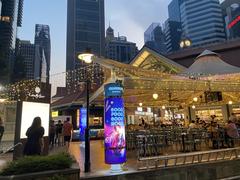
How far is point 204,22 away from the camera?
110 meters

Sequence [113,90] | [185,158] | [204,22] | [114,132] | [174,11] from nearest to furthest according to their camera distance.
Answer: [114,132]
[113,90]
[185,158]
[204,22]
[174,11]

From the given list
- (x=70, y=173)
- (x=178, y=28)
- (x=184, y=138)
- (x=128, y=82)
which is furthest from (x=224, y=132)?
(x=178, y=28)

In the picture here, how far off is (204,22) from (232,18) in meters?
14.2

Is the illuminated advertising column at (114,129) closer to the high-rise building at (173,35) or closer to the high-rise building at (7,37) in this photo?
the high-rise building at (7,37)

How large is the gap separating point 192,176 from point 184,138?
3.66 m

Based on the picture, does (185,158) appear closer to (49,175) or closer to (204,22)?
(49,175)

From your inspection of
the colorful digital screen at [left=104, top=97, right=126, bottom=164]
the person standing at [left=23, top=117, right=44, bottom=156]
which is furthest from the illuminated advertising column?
the person standing at [left=23, top=117, right=44, bottom=156]

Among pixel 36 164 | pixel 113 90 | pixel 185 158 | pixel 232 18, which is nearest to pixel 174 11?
pixel 232 18

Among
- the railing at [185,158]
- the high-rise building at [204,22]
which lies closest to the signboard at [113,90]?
the railing at [185,158]

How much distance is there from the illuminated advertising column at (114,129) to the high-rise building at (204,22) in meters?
106

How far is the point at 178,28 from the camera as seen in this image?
134 metres

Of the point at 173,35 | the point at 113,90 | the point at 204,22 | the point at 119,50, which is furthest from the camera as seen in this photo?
the point at 173,35

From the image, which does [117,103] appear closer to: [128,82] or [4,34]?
[128,82]

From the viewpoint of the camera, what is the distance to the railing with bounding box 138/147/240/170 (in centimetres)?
669
